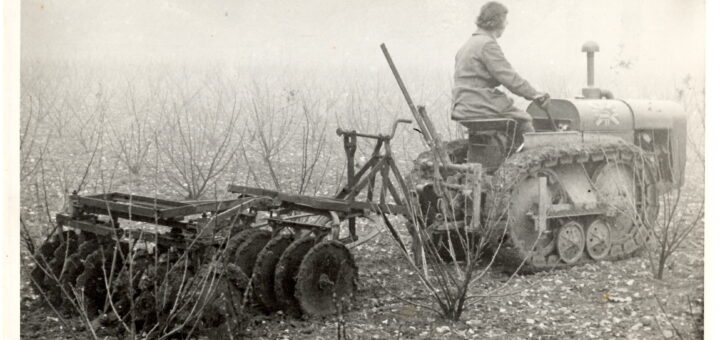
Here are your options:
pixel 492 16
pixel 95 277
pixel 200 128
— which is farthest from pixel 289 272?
pixel 200 128

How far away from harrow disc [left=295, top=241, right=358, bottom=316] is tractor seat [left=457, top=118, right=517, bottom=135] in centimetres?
186

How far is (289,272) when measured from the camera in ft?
18.0

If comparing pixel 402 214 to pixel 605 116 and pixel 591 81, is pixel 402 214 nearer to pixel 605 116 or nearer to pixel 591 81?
pixel 605 116

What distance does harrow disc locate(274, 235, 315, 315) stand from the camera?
540cm

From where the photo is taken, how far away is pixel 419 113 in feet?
21.2

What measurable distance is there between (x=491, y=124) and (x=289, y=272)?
2301 millimetres

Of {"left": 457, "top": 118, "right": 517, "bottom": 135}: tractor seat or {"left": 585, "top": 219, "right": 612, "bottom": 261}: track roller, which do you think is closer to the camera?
{"left": 457, "top": 118, "right": 517, "bottom": 135}: tractor seat

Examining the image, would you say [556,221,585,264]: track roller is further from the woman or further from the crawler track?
the woman

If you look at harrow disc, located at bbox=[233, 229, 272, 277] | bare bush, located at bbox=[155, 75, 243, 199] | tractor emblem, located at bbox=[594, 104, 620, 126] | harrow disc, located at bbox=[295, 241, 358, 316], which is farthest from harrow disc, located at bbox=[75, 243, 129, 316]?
tractor emblem, located at bbox=[594, 104, 620, 126]

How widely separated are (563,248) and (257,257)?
2.84 metres

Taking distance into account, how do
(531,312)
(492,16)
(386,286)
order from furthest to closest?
(492,16), (386,286), (531,312)
